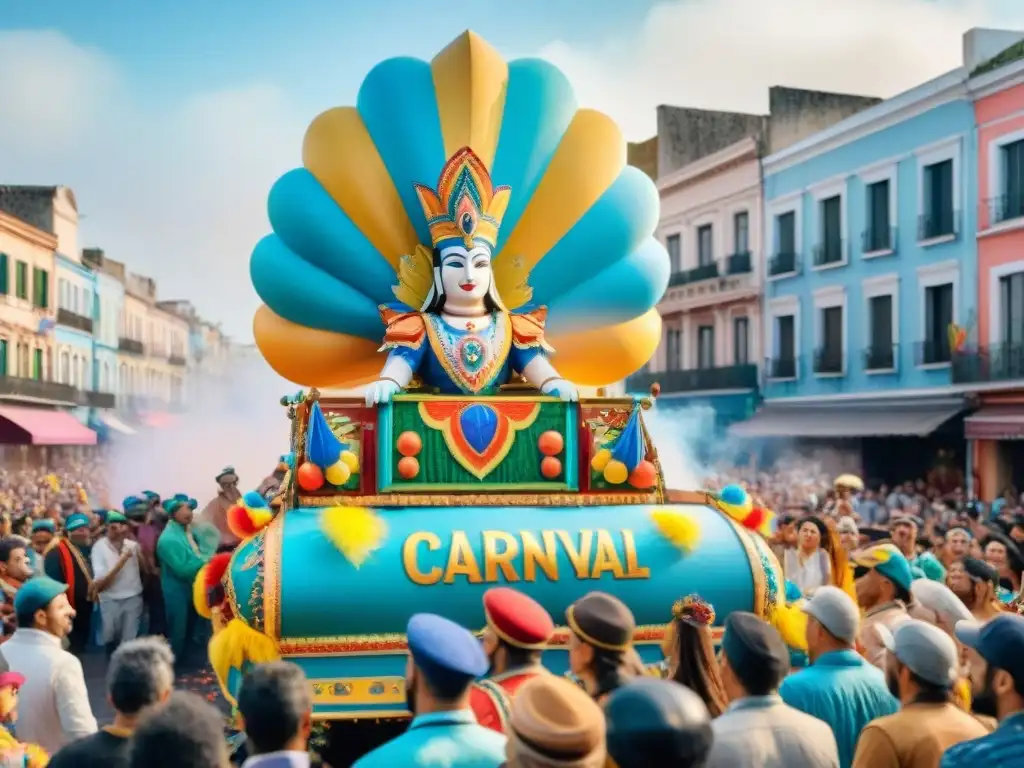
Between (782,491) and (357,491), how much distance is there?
14.2 metres

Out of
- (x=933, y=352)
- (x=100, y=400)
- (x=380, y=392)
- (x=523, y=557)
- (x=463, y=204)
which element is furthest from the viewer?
(x=100, y=400)

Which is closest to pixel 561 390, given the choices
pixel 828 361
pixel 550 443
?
pixel 550 443

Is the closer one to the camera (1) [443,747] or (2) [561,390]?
(1) [443,747]

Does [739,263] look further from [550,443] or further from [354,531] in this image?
[354,531]

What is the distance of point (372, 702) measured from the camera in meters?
6.20

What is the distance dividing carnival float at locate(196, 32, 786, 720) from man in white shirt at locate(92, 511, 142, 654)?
231cm

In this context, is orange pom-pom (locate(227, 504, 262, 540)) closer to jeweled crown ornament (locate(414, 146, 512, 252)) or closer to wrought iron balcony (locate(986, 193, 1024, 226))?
jeweled crown ornament (locate(414, 146, 512, 252))

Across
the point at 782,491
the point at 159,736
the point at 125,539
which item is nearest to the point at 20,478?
the point at 782,491

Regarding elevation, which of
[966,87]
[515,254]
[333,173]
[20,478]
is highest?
[966,87]

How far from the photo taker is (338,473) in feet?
22.7

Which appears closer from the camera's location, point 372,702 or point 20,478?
point 372,702

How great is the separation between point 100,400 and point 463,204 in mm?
36874

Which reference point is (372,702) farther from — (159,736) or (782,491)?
(782,491)

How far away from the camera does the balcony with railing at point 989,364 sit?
20.3 m
